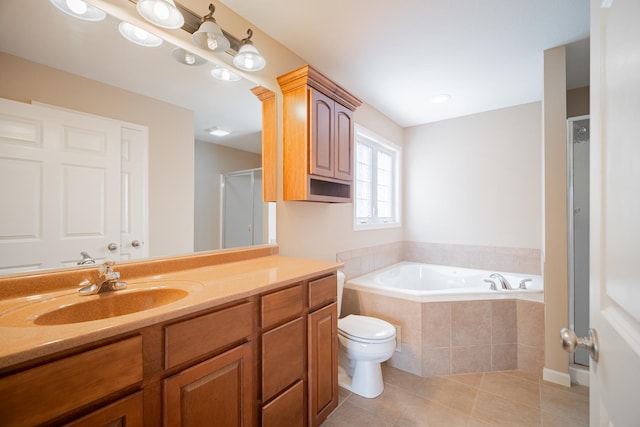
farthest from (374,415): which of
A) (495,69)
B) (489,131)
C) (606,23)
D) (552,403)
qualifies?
(489,131)

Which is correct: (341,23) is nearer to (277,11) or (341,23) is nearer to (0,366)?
(277,11)

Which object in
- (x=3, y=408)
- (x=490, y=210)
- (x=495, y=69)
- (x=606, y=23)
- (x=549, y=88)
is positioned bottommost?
(x=3, y=408)

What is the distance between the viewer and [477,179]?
10.7ft

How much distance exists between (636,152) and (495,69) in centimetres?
238

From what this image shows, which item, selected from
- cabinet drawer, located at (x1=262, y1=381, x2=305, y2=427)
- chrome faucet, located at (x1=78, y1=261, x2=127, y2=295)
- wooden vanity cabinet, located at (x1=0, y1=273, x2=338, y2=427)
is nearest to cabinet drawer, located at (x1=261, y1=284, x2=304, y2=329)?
wooden vanity cabinet, located at (x1=0, y1=273, x2=338, y2=427)

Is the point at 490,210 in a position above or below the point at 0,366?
above

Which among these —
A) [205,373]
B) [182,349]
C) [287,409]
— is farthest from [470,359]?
[182,349]

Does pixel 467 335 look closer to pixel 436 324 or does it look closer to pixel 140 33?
pixel 436 324

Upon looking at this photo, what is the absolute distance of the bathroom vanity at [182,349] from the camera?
656mm

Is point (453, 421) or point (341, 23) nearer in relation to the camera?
point (453, 421)

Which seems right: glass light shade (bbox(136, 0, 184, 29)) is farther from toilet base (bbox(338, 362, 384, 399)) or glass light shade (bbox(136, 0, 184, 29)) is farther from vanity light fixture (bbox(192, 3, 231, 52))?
toilet base (bbox(338, 362, 384, 399))

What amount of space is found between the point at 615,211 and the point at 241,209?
1.64 metres

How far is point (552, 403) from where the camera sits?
1.80 m

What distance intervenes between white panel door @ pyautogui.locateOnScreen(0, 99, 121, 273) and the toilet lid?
4.83 ft
